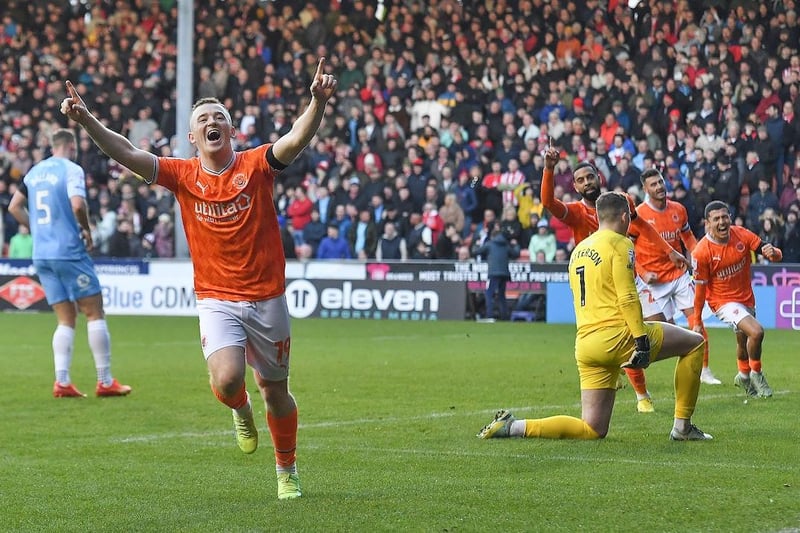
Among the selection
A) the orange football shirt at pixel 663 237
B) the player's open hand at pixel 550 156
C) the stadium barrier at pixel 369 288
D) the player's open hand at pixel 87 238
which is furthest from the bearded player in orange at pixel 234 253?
the stadium barrier at pixel 369 288

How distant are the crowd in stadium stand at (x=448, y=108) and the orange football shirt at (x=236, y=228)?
16166 millimetres

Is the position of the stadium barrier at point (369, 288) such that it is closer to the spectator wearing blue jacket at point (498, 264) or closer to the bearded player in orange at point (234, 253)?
the spectator wearing blue jacket at point (498, 264)

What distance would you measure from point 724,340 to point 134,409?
10303 millimetres

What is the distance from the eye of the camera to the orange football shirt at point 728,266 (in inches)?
473

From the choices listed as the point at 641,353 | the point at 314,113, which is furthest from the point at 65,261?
the point at 314,113

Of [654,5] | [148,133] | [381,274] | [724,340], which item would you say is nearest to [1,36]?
[148,133]

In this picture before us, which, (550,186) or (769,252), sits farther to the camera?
(769,252)

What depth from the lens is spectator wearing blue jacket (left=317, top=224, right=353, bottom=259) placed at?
2539 centimetres

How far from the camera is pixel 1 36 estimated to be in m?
34.4

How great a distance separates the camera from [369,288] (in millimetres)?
24156

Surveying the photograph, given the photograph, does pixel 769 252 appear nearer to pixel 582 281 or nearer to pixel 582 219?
pixel 582 219

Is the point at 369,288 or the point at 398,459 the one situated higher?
the point at 369,288

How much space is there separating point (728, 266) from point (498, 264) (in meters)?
11.2

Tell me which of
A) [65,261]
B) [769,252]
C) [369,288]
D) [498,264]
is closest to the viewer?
[769,252]
